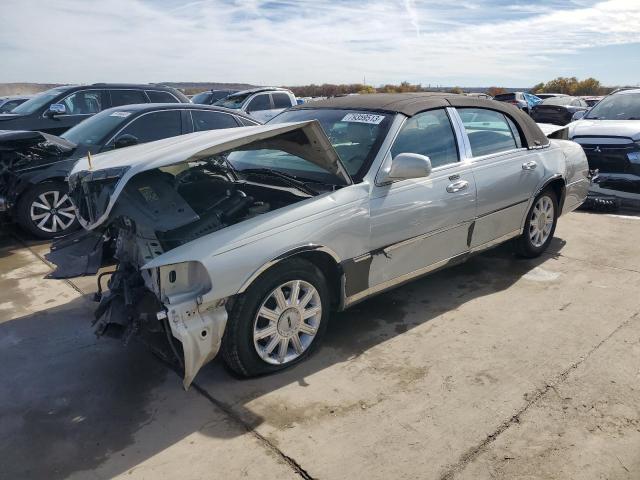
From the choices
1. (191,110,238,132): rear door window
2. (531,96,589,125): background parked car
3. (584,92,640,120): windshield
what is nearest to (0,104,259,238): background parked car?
(191,110,238,132): rear door window

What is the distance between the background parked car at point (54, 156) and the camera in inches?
244

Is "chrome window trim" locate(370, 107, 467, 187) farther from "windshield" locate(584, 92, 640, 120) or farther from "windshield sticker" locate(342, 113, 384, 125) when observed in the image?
"windshield" locate(584, 92, 640, 120)

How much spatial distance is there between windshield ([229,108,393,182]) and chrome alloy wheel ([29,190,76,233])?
10.8 feet

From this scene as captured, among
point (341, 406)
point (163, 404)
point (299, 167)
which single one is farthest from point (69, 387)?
point (299, 167)

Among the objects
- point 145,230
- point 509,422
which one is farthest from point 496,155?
point 145,230

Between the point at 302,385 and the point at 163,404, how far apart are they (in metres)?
0.84

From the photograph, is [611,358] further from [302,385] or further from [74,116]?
[74,116]

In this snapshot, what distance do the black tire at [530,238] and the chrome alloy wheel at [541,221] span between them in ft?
0.07

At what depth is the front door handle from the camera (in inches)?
158

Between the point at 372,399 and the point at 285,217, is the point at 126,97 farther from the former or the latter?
the point at 372,399

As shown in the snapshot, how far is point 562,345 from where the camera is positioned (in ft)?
11.8

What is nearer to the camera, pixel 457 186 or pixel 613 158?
pixel 457 186

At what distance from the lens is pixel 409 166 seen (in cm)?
344

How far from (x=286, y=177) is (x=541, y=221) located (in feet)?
9.72
